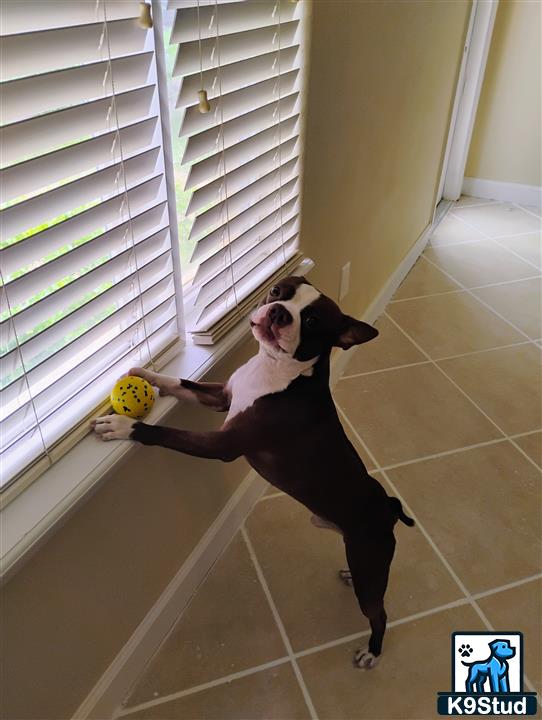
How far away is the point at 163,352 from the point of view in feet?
4.16

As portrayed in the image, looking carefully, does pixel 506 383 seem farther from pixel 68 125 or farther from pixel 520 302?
pixel 68 125

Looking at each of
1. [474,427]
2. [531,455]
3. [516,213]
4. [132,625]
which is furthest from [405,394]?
[516,213]

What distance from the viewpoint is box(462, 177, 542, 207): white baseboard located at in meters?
3.94

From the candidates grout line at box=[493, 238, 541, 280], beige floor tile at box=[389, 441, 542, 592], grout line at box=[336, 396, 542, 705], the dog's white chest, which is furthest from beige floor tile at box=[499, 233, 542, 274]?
the dog's white chest

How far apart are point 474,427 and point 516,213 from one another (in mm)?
2276

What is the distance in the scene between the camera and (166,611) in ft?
4.66

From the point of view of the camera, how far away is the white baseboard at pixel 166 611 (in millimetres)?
1253

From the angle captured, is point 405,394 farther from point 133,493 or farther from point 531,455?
point 133,493

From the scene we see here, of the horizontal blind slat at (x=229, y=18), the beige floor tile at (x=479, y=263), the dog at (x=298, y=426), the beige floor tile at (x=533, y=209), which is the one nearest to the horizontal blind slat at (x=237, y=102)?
the horizontal blind slat at (x=229, y=18)

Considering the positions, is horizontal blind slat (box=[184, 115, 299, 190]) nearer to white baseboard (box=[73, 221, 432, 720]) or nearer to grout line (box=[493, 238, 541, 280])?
white baseboard (box=[73, 221, 432, 720])

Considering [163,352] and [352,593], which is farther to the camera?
→ [352,593]

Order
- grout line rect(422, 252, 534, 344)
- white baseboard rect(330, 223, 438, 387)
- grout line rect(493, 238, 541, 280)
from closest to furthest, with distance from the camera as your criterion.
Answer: white baseboard rect(330, 223, 438, 387)
grout line rect(422, 252, 534, 344)
grout line rect(493, 238, 541, 280)

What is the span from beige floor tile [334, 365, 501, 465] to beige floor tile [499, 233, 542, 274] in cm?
132

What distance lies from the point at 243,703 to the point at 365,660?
0.96ft
